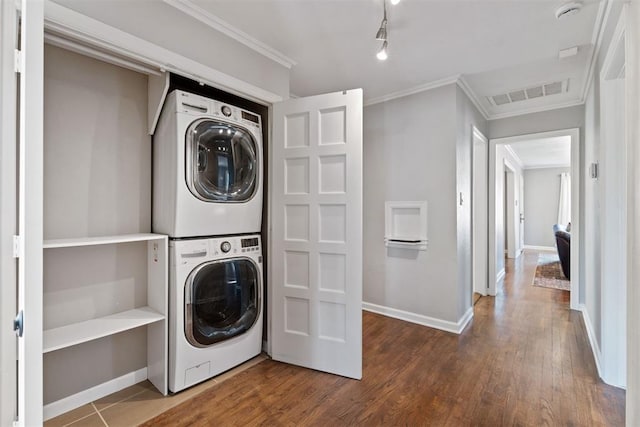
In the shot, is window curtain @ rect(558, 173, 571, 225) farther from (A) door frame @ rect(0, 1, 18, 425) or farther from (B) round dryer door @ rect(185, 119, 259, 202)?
(A) door frame @ rect(0, 1, 18, 425)

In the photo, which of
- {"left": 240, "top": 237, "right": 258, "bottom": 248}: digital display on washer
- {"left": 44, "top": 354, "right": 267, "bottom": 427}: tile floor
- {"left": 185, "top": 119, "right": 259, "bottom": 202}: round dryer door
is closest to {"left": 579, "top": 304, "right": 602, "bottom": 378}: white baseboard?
{"left": 240, "top": 237, "right": 258, "bottom": 248}: digital display on washer

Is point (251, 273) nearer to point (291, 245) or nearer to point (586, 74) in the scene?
point (291, 245)

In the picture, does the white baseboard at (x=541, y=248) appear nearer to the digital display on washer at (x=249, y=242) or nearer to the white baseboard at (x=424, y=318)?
the white baseboard at (x=424, y=318)

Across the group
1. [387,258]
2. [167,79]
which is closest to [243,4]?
[167,79]

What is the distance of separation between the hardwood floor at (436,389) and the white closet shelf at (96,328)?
57 centimetres

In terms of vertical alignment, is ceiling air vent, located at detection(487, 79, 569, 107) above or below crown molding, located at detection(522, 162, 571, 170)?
above

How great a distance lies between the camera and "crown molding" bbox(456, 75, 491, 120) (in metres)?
3.03

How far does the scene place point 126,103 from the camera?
6.66ft

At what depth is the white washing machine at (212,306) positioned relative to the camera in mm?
1941

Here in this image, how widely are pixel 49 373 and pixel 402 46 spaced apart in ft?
10.6

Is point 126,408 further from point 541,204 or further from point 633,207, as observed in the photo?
point 541,204

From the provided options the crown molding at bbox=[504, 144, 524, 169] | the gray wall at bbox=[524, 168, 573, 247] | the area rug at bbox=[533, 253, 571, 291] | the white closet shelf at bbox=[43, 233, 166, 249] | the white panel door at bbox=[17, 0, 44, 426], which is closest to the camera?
the white panel door at bbox=[17, 0, 44, 426]

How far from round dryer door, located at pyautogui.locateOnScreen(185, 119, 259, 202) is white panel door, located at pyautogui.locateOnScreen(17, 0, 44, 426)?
3.27 ft

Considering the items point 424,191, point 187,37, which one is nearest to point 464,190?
point 424,191
